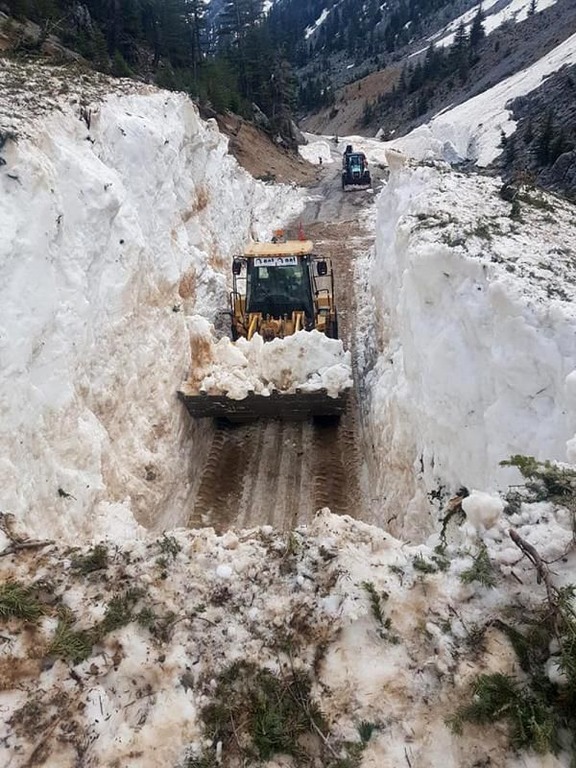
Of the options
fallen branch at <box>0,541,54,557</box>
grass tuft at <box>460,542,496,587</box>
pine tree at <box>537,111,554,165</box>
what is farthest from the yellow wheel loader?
pine tree at <box>537,111,554,165</box>

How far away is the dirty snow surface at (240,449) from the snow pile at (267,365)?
0.21 ft

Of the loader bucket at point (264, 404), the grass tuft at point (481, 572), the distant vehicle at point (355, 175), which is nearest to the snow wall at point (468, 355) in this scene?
the loader bucket at point (264, 404)

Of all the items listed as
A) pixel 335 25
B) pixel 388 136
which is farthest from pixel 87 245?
pixel 335 25

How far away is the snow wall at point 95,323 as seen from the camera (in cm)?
661

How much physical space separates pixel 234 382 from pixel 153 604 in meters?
6.81

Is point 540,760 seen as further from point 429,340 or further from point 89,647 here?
point 429,340

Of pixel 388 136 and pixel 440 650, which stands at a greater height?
pixel 388 136

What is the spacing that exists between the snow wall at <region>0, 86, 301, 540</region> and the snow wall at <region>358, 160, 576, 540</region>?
4.23 metres

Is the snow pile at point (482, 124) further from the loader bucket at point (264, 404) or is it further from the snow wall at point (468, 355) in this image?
the loader bucket at point (264, 404)

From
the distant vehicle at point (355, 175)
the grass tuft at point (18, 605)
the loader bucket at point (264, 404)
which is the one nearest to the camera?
the grass tuft at point (18, 605)

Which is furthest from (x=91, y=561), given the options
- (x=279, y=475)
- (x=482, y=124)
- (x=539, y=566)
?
(x=482, y=124)

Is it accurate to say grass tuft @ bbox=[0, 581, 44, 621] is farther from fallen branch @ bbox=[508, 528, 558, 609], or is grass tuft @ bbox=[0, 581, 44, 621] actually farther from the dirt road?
the dirt road

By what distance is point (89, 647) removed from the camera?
152 inches

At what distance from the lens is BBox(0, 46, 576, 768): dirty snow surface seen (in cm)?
345
